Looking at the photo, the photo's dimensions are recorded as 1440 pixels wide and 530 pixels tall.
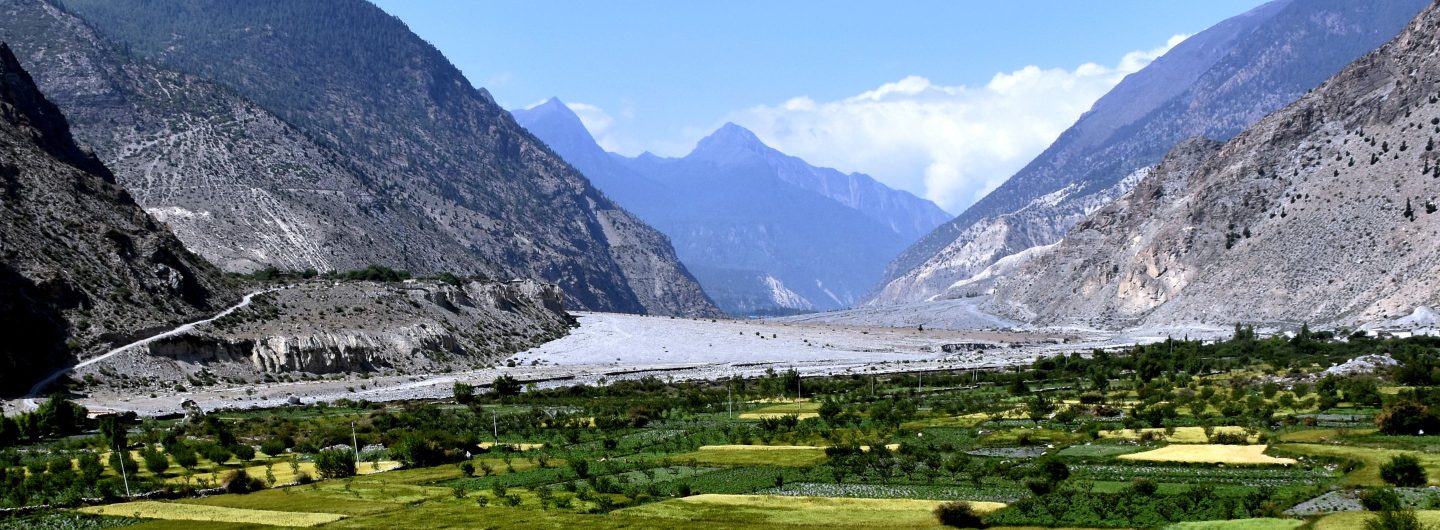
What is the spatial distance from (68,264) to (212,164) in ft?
234

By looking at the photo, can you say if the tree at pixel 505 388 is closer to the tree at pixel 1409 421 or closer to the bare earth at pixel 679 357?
the bare earth at pixel 679 357

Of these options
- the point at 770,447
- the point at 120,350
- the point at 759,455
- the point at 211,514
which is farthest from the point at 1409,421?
the point at 120,350

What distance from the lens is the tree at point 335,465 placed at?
45750mm

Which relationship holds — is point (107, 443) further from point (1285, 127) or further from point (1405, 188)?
point (1285, 127)

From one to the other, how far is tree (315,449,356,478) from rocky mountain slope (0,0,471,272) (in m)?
90.5

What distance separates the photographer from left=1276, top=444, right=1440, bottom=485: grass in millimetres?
35969

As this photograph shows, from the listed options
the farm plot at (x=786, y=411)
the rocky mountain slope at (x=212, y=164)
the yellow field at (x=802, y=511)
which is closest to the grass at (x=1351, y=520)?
the yellow field at (x=802, y=511)

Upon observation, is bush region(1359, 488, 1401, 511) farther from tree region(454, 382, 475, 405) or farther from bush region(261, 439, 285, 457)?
tree region(454, 382, 475, 405)

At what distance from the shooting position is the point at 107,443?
5222 centimetres

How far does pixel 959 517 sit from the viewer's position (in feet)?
105

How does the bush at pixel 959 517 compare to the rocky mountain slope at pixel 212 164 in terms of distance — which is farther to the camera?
the rocky mountain slope at pixel 212 164

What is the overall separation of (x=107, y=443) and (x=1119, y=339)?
110107mm

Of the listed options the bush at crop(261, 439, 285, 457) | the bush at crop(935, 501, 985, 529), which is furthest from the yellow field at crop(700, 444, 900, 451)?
the bush at crop(261, 439, 285, 457)

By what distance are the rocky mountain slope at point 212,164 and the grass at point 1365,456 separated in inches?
4458
